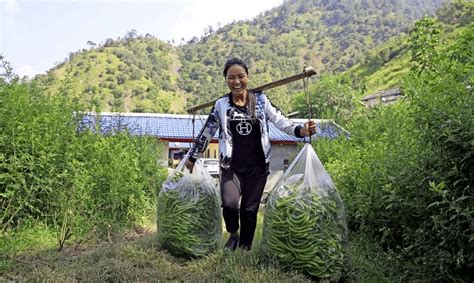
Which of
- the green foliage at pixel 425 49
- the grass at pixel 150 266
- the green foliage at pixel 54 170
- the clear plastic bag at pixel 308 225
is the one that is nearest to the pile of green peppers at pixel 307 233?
the clear plastic bag at pixel 308 225

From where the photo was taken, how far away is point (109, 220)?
6.23 meters

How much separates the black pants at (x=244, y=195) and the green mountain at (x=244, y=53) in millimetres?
29960

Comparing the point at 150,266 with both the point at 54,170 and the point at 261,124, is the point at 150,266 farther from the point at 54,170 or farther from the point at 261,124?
the point at 54,170

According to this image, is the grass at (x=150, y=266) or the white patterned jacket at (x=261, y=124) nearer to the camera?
the grass at (x=150, y=266)

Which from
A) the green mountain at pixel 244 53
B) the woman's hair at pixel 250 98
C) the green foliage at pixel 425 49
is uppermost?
the green mountain at pixel 244 53

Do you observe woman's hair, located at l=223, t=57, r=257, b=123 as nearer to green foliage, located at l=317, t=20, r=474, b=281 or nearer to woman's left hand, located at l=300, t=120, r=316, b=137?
woman's left hand, located at l=300, t=120, r=316, b=137

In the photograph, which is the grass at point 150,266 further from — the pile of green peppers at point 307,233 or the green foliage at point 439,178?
the green foliage at point 439,178

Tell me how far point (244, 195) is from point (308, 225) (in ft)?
3.00

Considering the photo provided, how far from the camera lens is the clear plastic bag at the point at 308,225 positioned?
3328 mm

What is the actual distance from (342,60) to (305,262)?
91.0 metres

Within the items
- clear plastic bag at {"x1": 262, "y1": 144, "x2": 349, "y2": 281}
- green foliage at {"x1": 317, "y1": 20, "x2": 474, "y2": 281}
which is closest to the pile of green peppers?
clear plastic bag at {"x1": 262, "y1": 144, "x2": 349, "y2": 281}

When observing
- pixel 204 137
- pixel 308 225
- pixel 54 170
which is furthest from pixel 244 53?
pixel 308 225

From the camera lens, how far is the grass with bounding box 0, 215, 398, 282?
3299mm

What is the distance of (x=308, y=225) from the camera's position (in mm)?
3332
